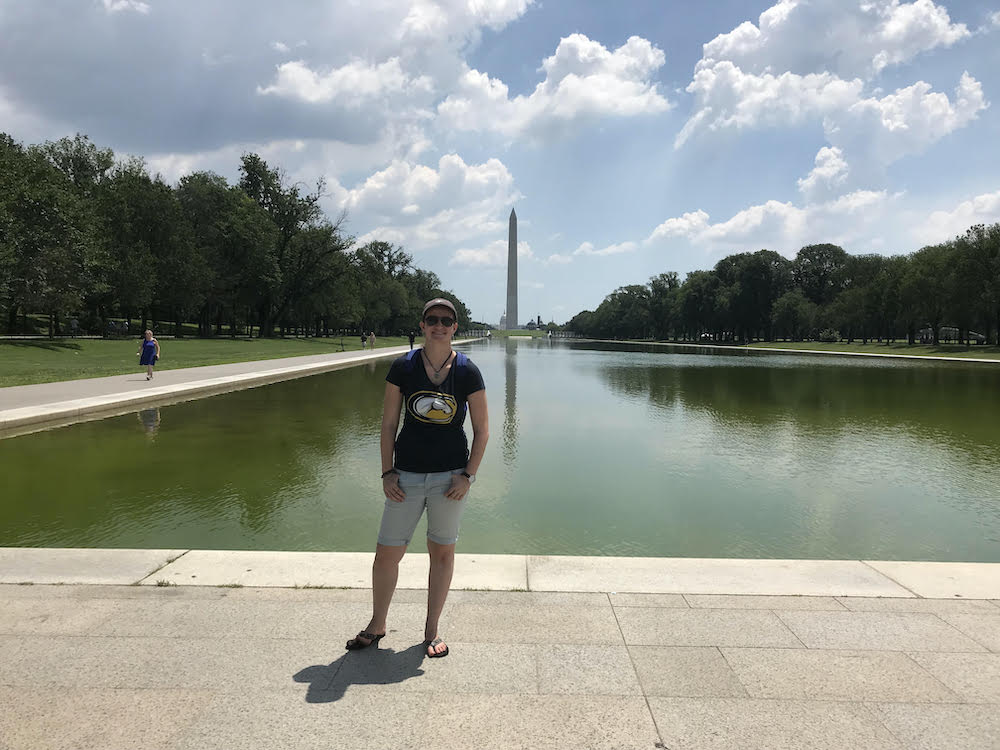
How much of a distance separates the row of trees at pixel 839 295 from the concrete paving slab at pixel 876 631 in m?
68.4

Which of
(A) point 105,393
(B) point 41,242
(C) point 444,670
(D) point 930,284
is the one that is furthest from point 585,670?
(D) point 930,284

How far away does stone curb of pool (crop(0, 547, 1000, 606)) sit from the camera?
4539 millimetres

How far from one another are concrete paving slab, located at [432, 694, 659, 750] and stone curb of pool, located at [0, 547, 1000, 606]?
1363mm

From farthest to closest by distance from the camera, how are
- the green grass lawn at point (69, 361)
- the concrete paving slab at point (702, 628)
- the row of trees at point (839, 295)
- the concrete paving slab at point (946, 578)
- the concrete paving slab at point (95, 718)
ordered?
the row of trees at point (839, 295), the green grass lawn at point (69, 361), the concrete paving slab at point (946, 578), the concrete paving slab at point (702, 628), the concrete paving slab at point (95, 718)

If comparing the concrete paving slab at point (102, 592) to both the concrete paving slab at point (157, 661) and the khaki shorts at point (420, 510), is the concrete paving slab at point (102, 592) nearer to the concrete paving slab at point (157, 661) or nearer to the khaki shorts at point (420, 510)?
the concrete paving slab at point (157, 661)

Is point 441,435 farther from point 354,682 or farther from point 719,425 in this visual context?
point 719,425

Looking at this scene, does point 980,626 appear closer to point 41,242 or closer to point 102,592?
point 102,592

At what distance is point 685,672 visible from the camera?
3.40 metres

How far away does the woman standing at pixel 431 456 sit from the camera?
3.55 meters

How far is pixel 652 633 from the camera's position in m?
3.85

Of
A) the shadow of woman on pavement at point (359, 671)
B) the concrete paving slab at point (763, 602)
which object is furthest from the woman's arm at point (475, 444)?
the concrete paving slab at point (763, 602)

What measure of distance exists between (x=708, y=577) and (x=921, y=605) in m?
1.41

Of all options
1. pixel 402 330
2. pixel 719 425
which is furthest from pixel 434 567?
pixel 402 330

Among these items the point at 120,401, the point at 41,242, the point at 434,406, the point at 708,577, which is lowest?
the point at 708,577
